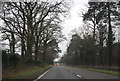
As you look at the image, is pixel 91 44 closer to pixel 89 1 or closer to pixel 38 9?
pixel 89 1

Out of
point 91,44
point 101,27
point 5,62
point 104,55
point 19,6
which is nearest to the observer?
point 5,62

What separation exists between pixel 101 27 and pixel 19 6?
2667 cm

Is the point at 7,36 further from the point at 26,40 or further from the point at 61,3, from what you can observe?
the point at 61,3

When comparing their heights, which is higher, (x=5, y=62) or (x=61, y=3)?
(x=61, y=3)

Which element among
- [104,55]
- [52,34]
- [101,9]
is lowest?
[104,55]

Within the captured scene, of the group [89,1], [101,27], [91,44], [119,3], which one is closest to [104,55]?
[91,44]

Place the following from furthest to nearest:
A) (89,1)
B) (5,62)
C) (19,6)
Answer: (89,1)
(19,6)
(5,62)

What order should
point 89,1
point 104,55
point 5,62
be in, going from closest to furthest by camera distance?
point 5,62
point 89,1
point 104,55

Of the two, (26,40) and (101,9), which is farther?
(101,9)

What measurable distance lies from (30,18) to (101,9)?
51.4 ft

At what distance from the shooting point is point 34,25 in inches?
1876

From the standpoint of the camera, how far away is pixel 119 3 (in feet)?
159

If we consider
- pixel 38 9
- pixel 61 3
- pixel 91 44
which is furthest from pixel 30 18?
pixel 91 44

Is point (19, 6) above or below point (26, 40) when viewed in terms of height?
above
